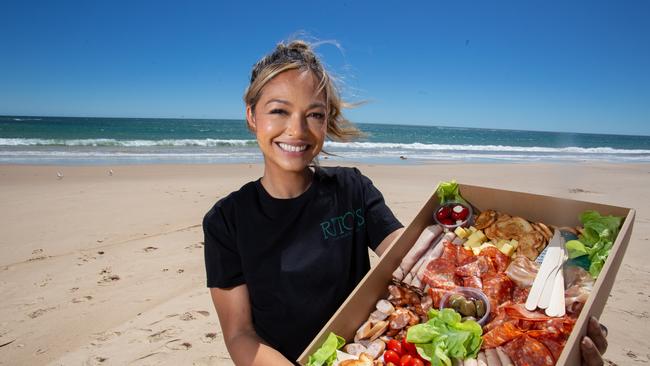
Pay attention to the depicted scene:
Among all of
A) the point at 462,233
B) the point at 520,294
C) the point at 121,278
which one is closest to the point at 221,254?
the point at 462,233

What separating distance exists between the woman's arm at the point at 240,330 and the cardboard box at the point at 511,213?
0.24 metres

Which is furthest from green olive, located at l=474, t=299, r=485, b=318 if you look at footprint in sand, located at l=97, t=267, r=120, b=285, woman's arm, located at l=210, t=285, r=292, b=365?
footprint in sand, located at l=97, t=267, r=120, b=285

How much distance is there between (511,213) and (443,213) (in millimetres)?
363

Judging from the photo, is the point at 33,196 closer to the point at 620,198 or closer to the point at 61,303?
the point at 61,303

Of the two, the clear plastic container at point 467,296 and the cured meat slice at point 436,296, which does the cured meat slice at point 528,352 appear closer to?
the clear plastic container at point 467,296

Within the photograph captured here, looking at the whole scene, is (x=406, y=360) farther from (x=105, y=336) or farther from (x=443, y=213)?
(x=105, y=336)

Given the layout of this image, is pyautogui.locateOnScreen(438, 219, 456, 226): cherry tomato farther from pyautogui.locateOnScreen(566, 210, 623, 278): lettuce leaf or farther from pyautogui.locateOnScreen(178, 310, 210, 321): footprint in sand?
pyautogui.locateOnScreen(178, 310, 210, 321): footprint in sand

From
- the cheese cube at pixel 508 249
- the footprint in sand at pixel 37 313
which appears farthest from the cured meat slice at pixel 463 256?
the footprint in sand at pixel 37 313

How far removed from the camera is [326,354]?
1.41 m

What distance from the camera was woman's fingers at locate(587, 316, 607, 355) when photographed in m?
1.24

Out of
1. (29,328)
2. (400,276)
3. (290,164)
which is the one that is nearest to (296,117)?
(290,164)

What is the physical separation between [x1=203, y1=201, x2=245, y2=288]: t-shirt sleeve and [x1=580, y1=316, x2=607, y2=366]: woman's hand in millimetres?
1353

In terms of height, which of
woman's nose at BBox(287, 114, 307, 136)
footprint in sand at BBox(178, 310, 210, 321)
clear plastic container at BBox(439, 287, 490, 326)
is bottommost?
footprint in sand at BBox(178, 310, 210, 321)

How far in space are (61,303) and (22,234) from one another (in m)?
2.91
